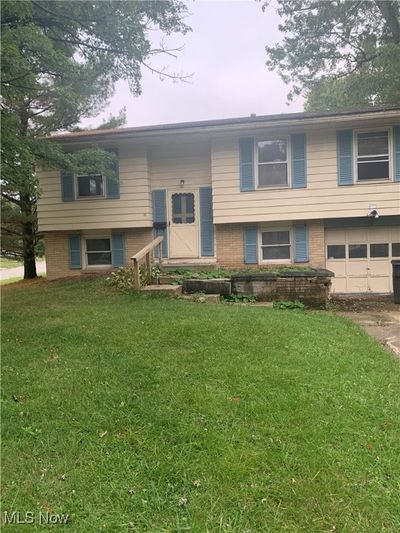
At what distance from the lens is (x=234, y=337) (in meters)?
5.47

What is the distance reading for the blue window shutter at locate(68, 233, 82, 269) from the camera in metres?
13.1

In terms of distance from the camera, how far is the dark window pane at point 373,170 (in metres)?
11.4

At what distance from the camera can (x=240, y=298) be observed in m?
9.38

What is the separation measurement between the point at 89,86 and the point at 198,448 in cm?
1030

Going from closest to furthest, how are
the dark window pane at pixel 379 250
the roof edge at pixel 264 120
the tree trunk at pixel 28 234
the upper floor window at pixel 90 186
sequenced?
the roof edge at pixel 264 120 < the dark window pane at pixel 379 250 < the upper floor window at pixel 90 186 < the tree trunk at pixel 28 234

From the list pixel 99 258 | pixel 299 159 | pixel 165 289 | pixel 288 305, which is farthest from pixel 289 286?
pixel 99 258

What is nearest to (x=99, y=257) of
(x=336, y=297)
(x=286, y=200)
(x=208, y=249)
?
(x=208, y=249)

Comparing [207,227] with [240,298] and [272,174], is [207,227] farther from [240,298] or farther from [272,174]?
[240,298]

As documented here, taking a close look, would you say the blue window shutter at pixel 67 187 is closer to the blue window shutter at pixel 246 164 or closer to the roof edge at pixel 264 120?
the roof edge at pixel 264 120

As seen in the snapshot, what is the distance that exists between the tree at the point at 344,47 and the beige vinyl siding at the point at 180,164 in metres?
7.43

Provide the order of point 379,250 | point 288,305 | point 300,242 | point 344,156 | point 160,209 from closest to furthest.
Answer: point 288,305 → point 344,156 → point 300,242 → point 379,250 → point 160,209

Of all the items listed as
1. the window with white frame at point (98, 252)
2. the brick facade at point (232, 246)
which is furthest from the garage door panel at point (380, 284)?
the window with white frame at point (98, 252)

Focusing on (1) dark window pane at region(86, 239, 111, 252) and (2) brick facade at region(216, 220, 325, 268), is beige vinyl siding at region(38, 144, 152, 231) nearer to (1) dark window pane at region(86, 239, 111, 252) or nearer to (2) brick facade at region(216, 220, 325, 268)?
(1) dark window pane at region(86, 239, 111, 252)

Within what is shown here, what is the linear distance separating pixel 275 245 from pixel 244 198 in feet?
5.63
